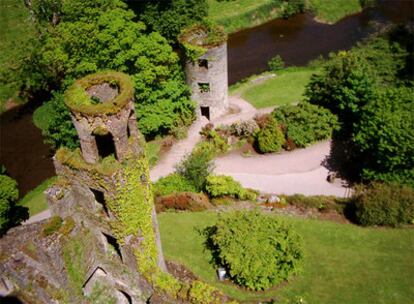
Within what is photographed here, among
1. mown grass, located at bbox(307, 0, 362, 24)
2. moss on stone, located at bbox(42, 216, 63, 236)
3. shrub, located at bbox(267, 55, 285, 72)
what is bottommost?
shrub, located at bbox(267, 55, 285, 72)

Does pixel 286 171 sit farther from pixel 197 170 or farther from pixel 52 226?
pixel 52 226

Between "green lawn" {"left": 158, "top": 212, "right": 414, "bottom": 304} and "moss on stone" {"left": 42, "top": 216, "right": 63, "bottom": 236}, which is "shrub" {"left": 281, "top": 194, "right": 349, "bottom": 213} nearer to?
"green lawn" {"left": 158, "top": 212, "right": 414, "bottom": 304}

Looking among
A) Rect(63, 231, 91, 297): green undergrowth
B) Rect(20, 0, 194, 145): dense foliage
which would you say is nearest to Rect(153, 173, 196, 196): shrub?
Rect(20, 0, 194, 145): dense foliage

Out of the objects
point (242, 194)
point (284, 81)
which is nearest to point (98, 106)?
point (242, 194)

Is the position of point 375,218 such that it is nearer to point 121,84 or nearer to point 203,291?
point 203,291

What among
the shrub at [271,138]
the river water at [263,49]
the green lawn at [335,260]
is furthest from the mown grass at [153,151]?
the river water at [263,49]

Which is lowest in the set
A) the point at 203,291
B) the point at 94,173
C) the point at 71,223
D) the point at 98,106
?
the point at 203,291
